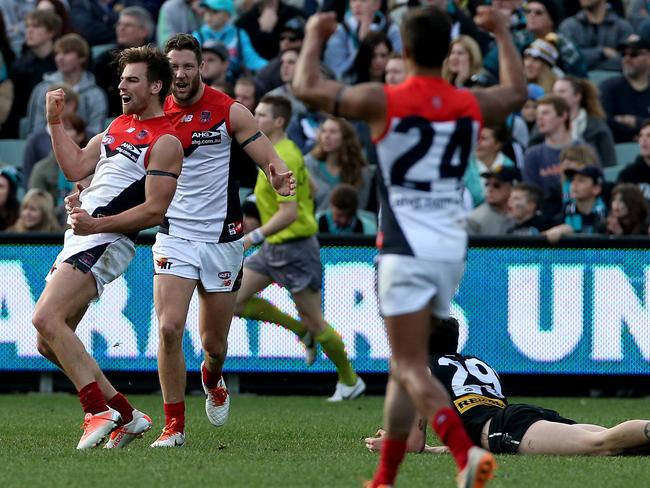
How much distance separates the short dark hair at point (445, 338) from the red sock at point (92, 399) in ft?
Result: 6.71

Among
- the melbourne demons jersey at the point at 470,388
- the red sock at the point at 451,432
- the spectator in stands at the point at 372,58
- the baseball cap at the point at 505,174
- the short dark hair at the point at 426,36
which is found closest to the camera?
the red sock at the point at 451,432

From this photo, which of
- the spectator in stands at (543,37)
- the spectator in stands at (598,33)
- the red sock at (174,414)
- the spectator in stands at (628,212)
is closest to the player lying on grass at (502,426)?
the red sock at (174,414)

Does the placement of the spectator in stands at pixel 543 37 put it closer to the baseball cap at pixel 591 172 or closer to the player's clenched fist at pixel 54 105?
the baseball cap at pixel 591 172

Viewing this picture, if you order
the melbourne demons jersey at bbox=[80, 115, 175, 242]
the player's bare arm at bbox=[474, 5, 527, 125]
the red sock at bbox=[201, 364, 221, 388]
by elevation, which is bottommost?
the red sock at bbox=[201, 364, 221, 388]

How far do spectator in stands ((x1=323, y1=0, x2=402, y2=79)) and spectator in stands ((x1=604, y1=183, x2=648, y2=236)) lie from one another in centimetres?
A: 446

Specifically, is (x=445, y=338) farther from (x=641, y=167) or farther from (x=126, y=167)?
(x=641, y=167)

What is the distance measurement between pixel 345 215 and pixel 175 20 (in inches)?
201

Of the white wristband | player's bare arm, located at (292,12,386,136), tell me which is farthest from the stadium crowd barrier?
player's bare arm, located at (292,12,386,136)

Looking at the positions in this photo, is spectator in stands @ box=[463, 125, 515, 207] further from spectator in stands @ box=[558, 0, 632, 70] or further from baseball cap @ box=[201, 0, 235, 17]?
baseball cap @ box=[201, 0, 235, 17]

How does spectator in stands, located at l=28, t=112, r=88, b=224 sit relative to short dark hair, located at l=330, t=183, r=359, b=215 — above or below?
below

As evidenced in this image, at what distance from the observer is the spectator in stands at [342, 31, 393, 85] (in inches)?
642

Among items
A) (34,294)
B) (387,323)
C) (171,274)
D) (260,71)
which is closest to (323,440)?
(171,274)

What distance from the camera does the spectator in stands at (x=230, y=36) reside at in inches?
Answer: 677

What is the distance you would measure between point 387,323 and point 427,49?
1263 millimetres
